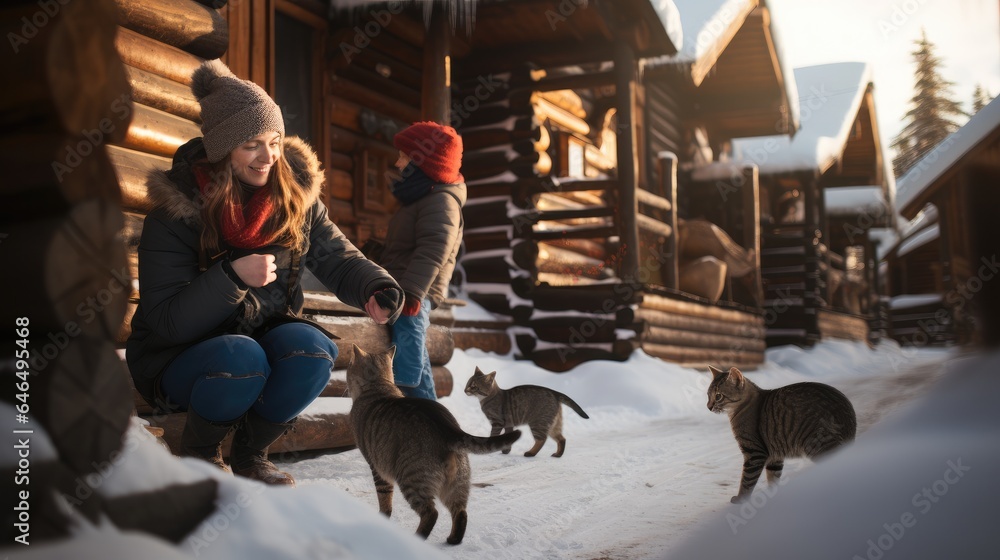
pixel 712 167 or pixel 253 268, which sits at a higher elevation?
pixel 712 167

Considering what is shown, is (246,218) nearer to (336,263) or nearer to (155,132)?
(336,263)

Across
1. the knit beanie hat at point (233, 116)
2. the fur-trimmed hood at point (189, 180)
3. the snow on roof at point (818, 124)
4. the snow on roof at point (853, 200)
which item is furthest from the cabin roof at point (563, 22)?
the snow on roof at point (853, 200)

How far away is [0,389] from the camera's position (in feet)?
5.02

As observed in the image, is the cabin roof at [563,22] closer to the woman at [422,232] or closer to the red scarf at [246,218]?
the woman at [422,232]

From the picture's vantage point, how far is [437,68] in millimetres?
7484

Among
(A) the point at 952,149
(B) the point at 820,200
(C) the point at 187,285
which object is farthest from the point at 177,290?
(B) the point at 820,200

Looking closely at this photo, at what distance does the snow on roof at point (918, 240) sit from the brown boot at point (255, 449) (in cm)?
1371

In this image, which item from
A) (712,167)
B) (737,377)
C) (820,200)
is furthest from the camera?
(820,200)

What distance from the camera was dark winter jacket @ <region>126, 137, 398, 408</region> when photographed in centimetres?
256

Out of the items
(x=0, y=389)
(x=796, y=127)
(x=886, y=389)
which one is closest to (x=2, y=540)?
(x=0, y=389)

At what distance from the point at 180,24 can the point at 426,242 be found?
1825 millimetres

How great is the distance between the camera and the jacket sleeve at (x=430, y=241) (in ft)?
13.8

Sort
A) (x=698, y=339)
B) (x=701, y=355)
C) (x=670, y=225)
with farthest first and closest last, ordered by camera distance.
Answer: (x=701, y=355) → (x=698, y=339) → (x=670, y=225)

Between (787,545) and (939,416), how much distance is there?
1.20ft
